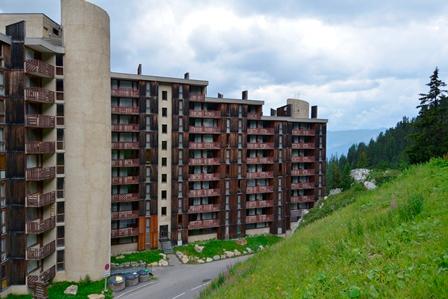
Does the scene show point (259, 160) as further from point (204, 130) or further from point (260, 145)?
point (204, 130)

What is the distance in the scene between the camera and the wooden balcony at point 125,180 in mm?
→ 48966

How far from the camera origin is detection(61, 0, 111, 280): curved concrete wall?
1436 inches

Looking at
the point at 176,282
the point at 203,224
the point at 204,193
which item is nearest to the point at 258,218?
the point at 203,224

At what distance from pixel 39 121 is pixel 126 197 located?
19141 millimetres

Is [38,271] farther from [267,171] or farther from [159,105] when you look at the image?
[267,171]

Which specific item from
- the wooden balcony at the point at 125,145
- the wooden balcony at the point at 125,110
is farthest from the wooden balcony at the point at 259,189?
the wooden balcony at the point at 125,110

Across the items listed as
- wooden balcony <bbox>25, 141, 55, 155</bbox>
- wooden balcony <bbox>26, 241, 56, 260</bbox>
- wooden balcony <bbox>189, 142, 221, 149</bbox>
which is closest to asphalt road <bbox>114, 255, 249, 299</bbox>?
wooden balcony <bbox>26, 241, 56, 260</bbox>

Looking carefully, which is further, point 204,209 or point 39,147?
point 204,209

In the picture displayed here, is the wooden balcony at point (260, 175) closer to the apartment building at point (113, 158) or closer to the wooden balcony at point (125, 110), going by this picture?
the apartment building at point (113, 158)

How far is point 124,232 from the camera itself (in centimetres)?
4906

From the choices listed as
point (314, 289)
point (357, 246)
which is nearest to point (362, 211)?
point (357, 246)

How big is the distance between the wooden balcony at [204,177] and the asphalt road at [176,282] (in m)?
12.8

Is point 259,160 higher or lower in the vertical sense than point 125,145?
lower

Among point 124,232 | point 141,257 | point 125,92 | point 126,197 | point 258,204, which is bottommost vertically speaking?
point 141,257
